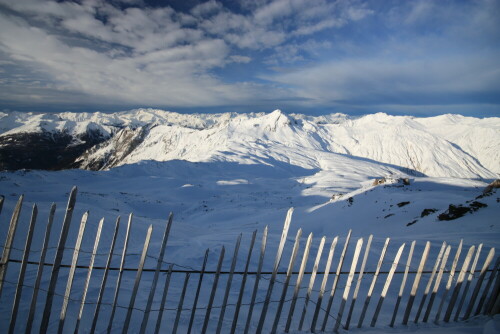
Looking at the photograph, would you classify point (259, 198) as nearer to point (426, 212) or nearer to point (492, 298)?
point (426, 212)

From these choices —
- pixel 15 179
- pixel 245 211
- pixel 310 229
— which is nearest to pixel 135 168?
pixel 15 179

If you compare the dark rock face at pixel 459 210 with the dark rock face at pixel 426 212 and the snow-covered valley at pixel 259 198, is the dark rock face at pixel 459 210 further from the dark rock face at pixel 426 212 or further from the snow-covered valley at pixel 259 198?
the dark rock face at pixel 426 212

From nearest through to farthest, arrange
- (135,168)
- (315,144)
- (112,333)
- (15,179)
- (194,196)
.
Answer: (112,333) < (15,179) < (194,196) < (135,168) < (315,144)

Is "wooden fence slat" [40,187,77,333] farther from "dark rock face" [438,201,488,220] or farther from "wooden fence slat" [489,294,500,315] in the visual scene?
"dark rock face" [438,201,488,220]

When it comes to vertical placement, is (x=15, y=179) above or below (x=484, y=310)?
below

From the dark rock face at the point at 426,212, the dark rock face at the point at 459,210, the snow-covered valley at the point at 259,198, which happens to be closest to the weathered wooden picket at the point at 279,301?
the snow-covered valley at the point at 259,198

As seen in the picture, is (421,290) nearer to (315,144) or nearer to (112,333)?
(112,333)

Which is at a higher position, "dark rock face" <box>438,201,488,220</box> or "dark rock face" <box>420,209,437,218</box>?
"dark rock face" <box>438,201,488,220</box>

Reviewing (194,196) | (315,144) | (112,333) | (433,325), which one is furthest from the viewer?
(315,144)

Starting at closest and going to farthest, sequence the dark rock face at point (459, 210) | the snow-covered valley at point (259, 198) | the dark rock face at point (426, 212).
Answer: the snow-covered valley at point (259, 198) < the dark rock face at point (459, 210) < the dark rock face at point (426, 212)

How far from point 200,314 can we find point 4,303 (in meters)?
3.84

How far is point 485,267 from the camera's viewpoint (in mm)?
5656

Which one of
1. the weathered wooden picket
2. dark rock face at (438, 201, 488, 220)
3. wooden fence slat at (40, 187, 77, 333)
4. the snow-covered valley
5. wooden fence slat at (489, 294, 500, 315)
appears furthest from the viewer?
dark rock face at (438, 201, 488, 220)

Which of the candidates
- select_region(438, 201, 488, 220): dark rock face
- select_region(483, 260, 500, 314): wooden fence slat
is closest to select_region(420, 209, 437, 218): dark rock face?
select_region(438, 201, 488, 220): dark rock face
